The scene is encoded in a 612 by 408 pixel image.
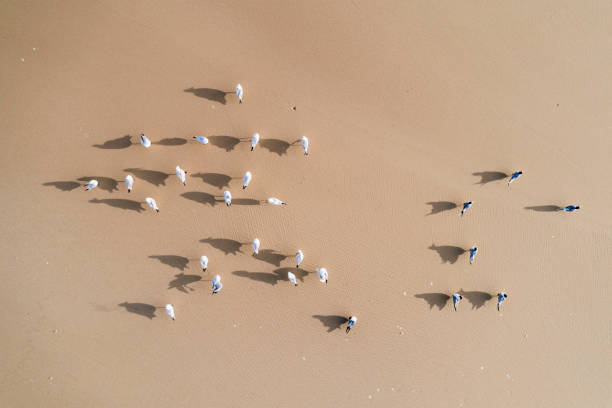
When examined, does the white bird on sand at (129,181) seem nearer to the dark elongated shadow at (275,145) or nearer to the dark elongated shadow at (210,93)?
the dark elongated shadow at (210,93)

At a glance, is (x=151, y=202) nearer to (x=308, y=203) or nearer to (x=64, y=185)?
(x=64, y=185)

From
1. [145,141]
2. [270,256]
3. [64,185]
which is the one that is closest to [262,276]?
[270,256]

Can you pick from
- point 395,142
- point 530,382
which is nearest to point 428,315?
point 530,382

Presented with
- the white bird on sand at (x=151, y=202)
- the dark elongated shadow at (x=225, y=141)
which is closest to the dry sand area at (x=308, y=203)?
the dark elongated shadow at (x=225, y=141)

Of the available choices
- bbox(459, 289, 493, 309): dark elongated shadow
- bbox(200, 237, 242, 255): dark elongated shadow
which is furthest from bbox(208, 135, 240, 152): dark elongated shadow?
bbox(459, 289, 493, 309): dark elongated shadow

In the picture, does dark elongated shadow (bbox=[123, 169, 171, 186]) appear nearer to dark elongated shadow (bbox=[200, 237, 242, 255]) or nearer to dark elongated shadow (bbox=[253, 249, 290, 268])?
dark elongated shadow (bbox=[200, 237, 242, 255])

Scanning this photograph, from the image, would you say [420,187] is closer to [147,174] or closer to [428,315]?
[428,315]
